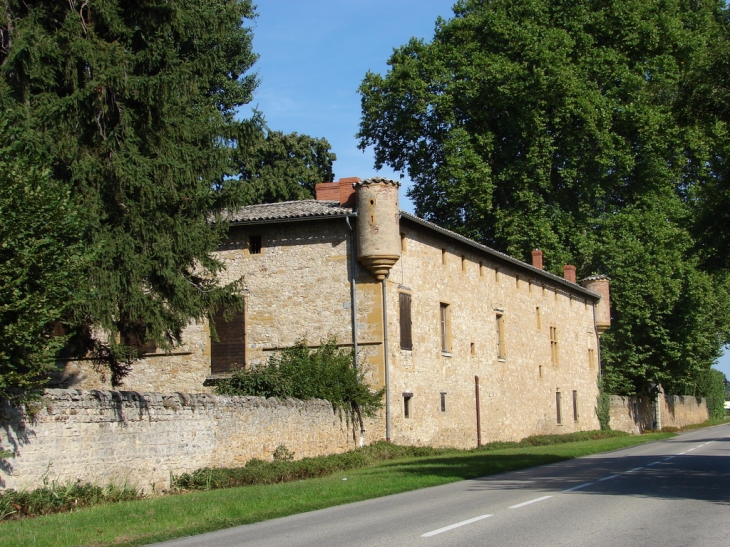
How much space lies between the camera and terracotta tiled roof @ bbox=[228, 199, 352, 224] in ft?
95.9

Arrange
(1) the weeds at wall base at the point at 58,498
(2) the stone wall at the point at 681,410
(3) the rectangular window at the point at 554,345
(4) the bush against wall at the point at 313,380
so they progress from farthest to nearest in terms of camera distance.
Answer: (2) the stone wall at the point at 681,410, (3) the rectangular window at the point at 554,345, (4) the bush against wall at the point at 313,380, (1) the weeds at wall base at the point at 58,498

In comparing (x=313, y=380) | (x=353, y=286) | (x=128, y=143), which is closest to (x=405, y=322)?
(x=353, y=286)

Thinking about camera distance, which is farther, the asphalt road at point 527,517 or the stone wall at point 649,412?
the stone wall at point 649,412

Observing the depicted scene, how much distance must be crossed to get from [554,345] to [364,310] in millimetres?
19415

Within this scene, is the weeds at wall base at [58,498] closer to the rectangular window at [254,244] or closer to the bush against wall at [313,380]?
the bush against wall at [313,380]

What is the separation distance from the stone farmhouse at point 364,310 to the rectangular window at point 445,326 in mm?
51

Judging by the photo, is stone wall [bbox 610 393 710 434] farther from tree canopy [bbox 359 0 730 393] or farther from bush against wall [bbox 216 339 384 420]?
bush against wall [bbox 216 339 384 420]

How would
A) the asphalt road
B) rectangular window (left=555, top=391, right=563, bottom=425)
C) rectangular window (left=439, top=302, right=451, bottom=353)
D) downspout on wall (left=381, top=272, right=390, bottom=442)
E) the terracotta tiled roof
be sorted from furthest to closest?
rectangular window (left=555, top=391, right=563, bottom=425) < rectangular window (left=439, top=302, right=451, bottom=353) < the terracotta tiled roof < downspout on wall (left=381, top=272, right=390, bottom=442) < the asphalt road

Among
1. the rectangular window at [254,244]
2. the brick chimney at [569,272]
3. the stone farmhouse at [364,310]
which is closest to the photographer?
the stone farmhouse at [364,310]

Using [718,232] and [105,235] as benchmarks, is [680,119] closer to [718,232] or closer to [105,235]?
[718,232]

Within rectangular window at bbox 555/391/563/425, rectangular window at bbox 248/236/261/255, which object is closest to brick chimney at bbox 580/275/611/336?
rectangular window at bbox 555/391/563/425

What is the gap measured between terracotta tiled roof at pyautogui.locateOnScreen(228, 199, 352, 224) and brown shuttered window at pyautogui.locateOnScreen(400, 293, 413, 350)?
3.69 metres

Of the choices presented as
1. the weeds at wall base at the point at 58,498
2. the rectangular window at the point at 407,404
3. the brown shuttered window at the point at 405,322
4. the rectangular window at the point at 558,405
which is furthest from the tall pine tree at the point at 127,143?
the rectangular window at the point at 558,405

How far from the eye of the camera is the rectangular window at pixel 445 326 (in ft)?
110
